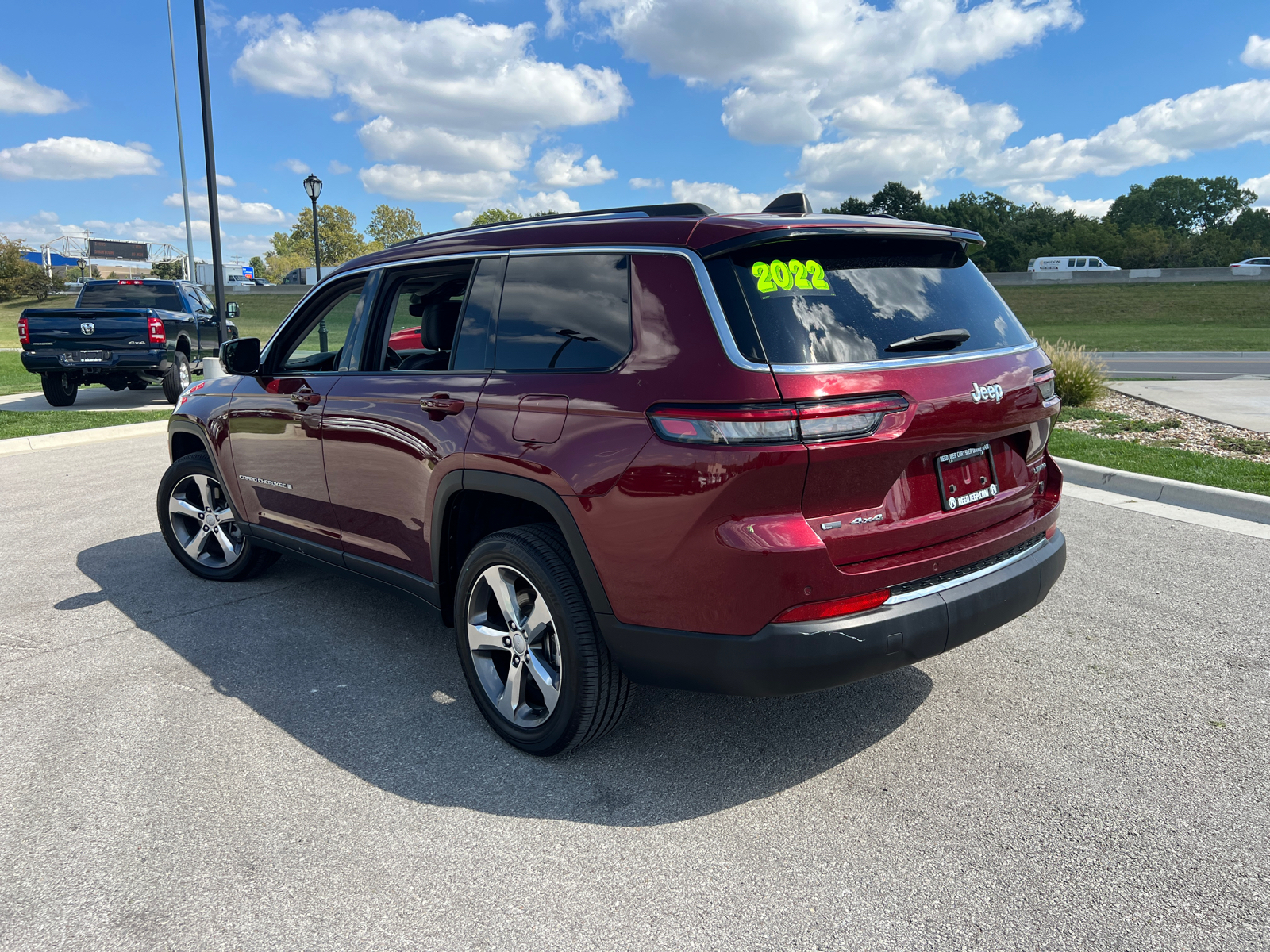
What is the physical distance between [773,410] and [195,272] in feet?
124

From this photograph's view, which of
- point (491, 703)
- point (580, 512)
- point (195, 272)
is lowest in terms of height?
point (491, 703)

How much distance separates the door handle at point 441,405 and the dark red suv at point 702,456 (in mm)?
13

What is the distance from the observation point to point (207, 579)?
5281 mm

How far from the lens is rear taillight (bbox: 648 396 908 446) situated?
2.45m

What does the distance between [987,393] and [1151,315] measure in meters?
44.1

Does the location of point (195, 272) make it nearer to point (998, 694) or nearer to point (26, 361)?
point (26, 361)

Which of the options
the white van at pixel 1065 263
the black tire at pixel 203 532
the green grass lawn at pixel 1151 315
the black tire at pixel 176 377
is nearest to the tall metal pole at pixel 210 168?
the black tire at pixel 176 377

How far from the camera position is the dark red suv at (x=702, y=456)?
2.52 meters

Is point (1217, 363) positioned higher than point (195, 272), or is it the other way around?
point (195, 272)

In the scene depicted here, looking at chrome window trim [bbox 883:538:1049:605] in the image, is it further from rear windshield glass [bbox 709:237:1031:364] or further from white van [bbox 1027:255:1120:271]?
white van [bbox 1027:255:1120:271]

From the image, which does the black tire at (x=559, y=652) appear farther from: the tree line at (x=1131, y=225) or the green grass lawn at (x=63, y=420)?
the tree line at (x=1131, y=225)

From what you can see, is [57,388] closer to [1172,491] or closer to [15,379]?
[15,379]

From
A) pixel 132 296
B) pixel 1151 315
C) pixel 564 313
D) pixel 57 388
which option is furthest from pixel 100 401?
pixel 1151 315

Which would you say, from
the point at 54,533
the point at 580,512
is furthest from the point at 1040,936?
the point at 54,533
